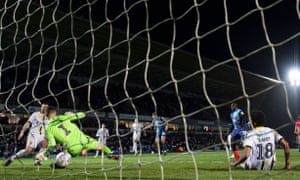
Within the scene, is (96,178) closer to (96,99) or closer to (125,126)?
(96,99)

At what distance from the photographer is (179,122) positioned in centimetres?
2880

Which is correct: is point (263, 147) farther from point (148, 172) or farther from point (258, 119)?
point (148, 172)

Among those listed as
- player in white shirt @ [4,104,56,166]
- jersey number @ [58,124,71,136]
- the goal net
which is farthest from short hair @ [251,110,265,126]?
the goal net

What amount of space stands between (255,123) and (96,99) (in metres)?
19.2

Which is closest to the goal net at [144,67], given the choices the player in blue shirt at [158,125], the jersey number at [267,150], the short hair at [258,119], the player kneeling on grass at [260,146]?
the player in blue shirt at [158,125]

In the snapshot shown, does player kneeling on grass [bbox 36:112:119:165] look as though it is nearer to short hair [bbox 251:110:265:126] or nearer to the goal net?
short hair [bbox 251:110:265:126]

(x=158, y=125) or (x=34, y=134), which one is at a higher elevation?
(x=34, y=134)

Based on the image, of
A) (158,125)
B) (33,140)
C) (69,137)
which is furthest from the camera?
(33,140)

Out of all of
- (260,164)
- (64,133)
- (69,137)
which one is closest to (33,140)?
(64,133)

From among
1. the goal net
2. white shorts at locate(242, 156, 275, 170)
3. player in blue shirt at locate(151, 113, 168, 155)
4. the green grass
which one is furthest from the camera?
the goal net

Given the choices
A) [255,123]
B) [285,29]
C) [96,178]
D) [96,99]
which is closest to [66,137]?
[96,178]

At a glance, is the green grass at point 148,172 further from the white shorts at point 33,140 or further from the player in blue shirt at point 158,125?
the white shorts at point 33,140

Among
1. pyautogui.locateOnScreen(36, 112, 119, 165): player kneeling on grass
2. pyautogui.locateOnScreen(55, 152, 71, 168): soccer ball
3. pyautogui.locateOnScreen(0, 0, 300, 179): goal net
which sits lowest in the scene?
pyautogui.locateOnScreen(55, 152, 71, 168): soccer ball

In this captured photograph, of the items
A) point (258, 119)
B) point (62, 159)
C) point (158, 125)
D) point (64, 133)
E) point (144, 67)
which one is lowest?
point (62, 159)
